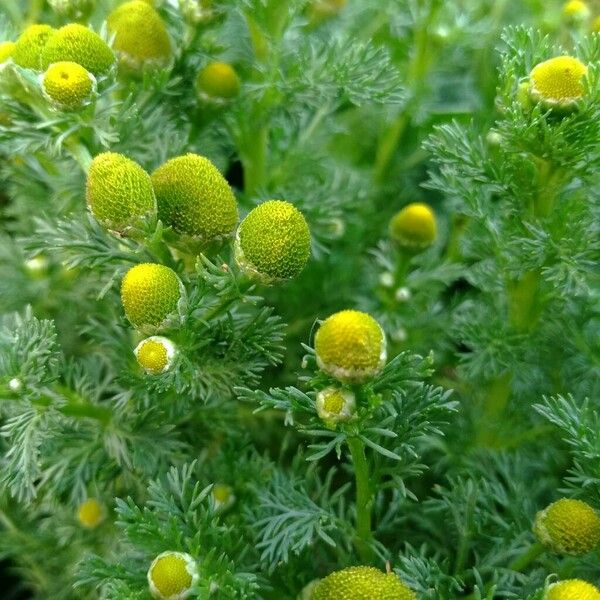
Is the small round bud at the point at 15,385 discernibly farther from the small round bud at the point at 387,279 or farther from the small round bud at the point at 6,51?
the small round bud at the point at 387,279

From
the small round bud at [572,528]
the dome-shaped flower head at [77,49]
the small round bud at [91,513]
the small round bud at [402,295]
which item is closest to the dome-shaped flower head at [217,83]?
the dome-shaped flower head at [77,49]

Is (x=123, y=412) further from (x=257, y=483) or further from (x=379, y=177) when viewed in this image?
(x=379, y=177)

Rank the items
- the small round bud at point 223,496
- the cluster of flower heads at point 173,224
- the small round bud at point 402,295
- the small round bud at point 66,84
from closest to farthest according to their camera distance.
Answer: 1. the cluster of flower heads at point 173,224
2. the small round bud at point 66,84
3. the small round bud at point 223,496
4. the small round bud at point 402,295

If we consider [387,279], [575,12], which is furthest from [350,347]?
[575,12]

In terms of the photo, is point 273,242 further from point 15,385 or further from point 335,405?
point 15,385

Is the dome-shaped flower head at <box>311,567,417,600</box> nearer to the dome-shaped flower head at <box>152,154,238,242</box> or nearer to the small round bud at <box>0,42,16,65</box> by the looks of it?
the dome-shaped flower head at <box>152,154,238,242</box>

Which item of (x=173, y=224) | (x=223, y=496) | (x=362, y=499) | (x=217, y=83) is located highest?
(x=217, y=83)

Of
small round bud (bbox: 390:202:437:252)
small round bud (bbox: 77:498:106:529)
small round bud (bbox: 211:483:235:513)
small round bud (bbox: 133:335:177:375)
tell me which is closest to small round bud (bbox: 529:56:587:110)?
small round bud (bbox: 390:202:437:252)
